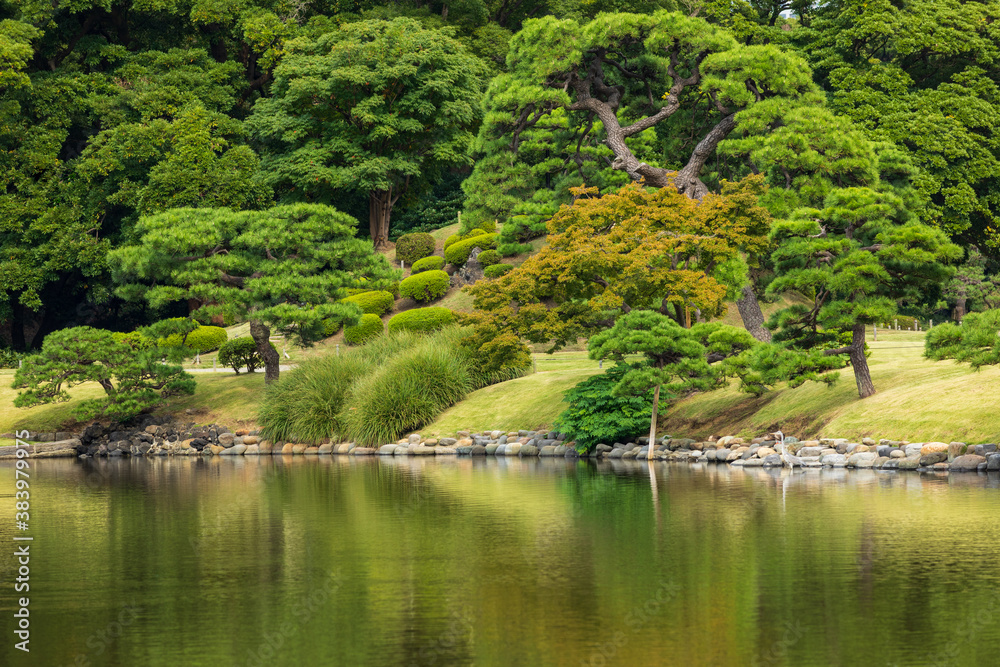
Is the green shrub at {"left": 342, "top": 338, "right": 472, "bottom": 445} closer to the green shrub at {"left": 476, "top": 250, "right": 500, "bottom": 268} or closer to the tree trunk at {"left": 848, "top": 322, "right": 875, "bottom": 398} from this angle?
the tree trunk at {"left": 848, "top": 322, "right": 875, "bottom": 398}

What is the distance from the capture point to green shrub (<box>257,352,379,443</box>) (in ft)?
105

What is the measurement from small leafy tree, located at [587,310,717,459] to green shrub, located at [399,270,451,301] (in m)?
22.1

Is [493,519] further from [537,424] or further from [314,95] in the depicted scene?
[314,95]

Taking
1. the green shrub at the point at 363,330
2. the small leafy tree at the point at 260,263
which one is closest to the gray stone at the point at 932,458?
the small leafy tree at the point at 260,263

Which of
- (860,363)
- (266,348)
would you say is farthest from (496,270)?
(860,363)

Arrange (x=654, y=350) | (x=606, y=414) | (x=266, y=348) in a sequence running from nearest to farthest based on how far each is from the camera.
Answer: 1. (x=654, y=350)
2. (x=606, y=414)
3. (x=266, y=348)

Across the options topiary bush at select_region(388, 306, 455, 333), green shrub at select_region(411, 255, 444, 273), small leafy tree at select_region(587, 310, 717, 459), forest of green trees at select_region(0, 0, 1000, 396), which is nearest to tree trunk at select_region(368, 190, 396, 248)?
forest of green trees at select_region(0, 0, 1000, 396)

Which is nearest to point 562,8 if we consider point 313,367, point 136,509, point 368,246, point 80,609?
point 368,246

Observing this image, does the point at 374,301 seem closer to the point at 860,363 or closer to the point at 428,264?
the point at 428,264

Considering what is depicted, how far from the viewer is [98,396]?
123ft

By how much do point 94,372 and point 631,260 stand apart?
18.2 metres

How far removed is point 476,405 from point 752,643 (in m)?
22.9

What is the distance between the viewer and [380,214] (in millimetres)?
56188

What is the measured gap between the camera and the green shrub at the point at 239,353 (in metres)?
39.3
